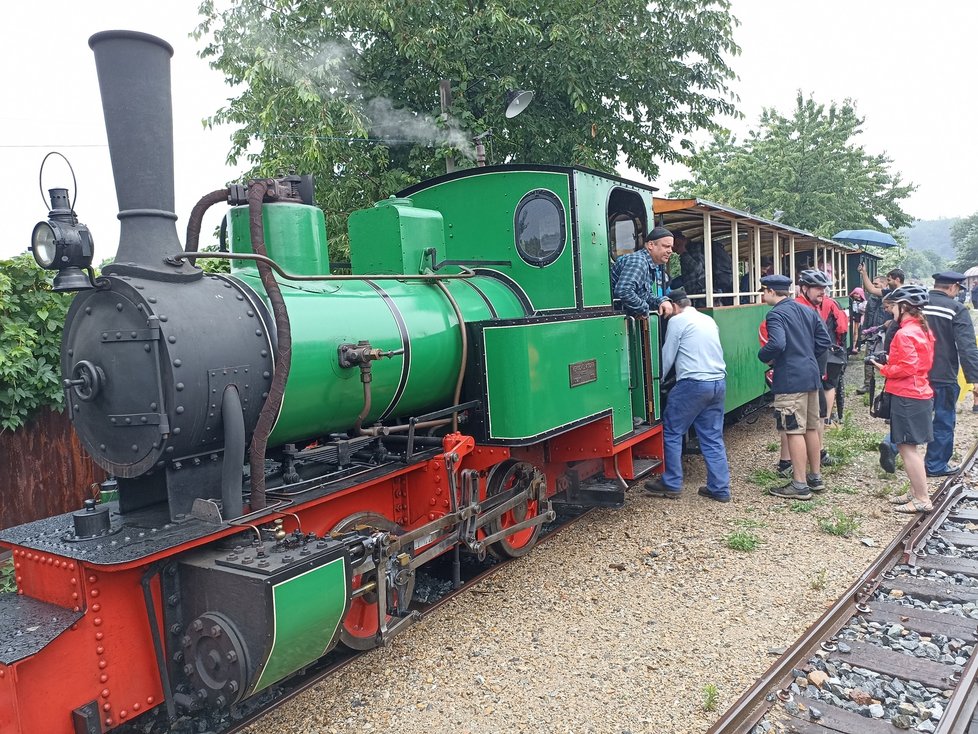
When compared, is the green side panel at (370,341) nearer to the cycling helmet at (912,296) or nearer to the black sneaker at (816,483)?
the cycling helmet at (912,296)

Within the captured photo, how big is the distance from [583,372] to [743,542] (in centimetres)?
167

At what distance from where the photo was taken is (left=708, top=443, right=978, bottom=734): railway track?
118 inches

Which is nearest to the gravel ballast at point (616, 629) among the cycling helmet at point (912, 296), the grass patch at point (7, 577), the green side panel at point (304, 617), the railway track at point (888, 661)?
the railway track at point (888, 661)

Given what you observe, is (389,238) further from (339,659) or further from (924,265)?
(924,265)

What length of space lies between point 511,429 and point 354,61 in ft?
21.6

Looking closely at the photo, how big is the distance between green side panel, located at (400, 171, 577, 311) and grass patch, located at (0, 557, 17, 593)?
3.61m

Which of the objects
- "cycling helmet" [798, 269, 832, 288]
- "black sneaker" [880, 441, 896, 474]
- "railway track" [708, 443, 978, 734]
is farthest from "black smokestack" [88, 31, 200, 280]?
"black sneaker" [880, 441, 896, 474]

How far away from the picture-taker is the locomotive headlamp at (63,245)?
2600 millimetres

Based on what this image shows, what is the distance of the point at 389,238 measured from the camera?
4.52 meters

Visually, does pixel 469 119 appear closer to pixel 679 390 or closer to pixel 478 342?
pixel 679 390

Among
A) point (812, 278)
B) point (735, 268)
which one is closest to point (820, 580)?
point (812, 278)

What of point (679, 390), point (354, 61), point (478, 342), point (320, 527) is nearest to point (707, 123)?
point (354, 61)

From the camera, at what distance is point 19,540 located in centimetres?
283

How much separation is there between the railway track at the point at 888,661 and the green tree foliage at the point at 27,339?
4.72 metres
